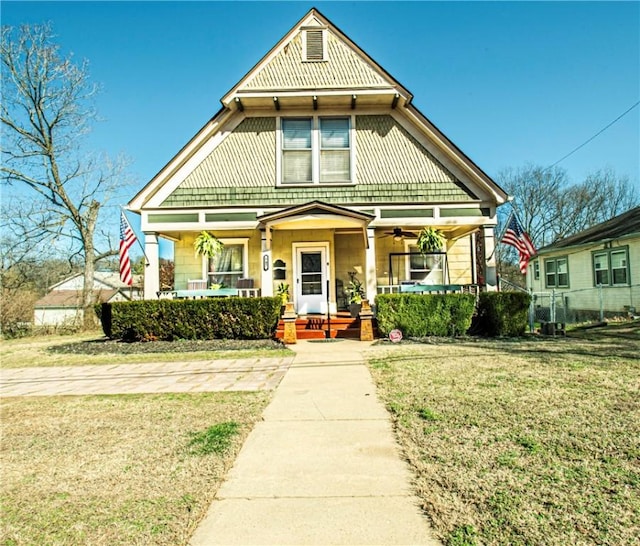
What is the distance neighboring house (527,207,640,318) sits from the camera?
17.6 meters

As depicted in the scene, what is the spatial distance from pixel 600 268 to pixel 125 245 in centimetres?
1944

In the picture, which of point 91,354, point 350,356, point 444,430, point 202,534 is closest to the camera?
point 202,534

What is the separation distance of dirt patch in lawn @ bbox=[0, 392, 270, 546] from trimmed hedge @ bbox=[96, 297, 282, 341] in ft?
17.3

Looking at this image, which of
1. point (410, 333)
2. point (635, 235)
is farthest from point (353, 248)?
point (635, 235)

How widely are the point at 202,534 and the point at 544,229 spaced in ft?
148

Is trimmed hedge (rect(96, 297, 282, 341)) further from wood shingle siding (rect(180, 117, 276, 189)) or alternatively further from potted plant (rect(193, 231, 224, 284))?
wood shingle siding (rect(180, 117, 276, 189))

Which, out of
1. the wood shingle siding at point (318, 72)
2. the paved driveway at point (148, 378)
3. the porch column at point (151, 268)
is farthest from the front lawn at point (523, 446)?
the wood shingle siding at point (318, 72)

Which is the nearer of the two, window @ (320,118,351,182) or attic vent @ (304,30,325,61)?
window @ (320,118,351,182)

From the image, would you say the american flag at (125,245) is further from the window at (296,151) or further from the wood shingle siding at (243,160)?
the window at (296,151)

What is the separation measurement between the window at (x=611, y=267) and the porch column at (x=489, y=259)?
925 centimetres

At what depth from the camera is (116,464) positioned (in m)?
3.42

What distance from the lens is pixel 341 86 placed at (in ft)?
41.3

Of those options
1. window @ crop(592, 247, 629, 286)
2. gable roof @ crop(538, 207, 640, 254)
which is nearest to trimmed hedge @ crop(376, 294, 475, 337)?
gable roof @ crop(538, 207, 640, 254)

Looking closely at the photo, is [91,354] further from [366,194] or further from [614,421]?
[614,421]
